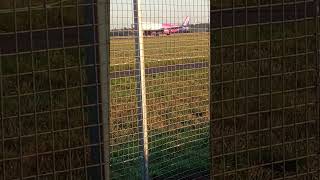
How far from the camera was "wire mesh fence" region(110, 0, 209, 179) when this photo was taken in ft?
13.9

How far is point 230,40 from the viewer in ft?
13.1

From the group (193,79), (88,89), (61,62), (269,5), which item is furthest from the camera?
(193,79)

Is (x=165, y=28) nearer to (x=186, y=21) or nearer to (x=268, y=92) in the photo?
(x=186, y=21)

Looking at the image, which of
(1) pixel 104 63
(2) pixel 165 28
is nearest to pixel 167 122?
(2) pixel 165 28

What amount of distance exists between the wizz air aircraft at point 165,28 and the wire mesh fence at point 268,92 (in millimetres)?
414

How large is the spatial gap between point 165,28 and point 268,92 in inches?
42.5

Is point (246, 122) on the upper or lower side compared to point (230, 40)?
lower

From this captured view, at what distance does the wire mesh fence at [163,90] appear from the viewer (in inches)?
167

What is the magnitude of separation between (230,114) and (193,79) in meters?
1.43

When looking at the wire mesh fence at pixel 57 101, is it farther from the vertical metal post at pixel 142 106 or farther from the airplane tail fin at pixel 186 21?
the airplane tail fin at pixel 186 21

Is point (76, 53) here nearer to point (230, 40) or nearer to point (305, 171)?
point (230, 40)

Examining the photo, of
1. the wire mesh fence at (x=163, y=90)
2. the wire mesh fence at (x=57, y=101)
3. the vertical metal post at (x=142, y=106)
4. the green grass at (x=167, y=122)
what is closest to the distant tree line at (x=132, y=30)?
the wire mesh fence at (x=163, y=90)

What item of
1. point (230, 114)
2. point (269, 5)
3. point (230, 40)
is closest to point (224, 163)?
point (230, 114)

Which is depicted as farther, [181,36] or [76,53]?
[181,36]
